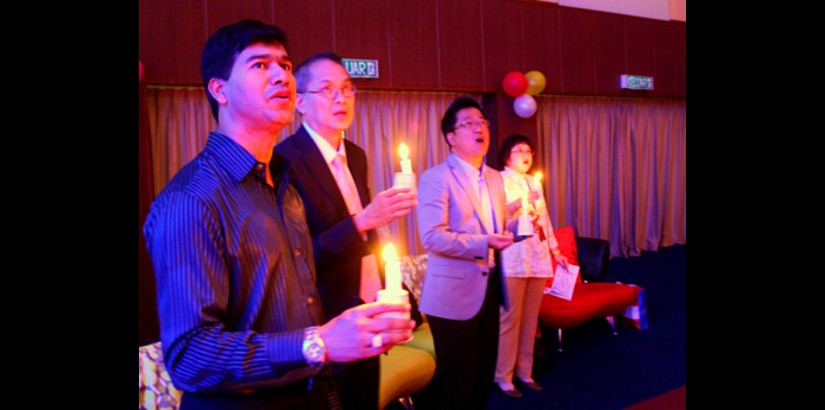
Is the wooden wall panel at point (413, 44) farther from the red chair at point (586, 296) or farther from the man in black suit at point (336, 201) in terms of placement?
the man in black suit at point (336, 201)

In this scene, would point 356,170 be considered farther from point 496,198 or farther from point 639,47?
point 639,47

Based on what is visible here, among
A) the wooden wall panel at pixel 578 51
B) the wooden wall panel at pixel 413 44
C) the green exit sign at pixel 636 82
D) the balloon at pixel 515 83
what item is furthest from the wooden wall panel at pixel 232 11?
the green exit sign at pixel 636 82

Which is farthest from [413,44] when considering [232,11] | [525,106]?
[232,11]

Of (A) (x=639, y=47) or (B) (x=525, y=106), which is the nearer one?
(B) (x=525, y=106)

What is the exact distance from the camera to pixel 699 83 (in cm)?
90

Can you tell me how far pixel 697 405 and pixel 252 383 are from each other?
31.7 inches

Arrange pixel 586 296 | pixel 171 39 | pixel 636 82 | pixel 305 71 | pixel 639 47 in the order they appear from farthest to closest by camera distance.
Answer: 1. pixel 639 47
2. pixel 636 82
3. pixel 171 39
4. pixel 586 296
5. pixel 305 71

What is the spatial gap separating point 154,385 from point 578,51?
22.8 feet

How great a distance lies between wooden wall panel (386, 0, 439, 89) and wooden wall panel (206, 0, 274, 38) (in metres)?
1.40

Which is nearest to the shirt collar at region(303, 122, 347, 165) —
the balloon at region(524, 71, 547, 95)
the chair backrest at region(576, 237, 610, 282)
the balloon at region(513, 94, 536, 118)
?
the chair backrest at region(576, 237, 610, 282)

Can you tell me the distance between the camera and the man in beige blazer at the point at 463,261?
273 cm

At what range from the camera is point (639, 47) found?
8383 mm

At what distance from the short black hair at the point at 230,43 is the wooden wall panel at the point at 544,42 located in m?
6.37
